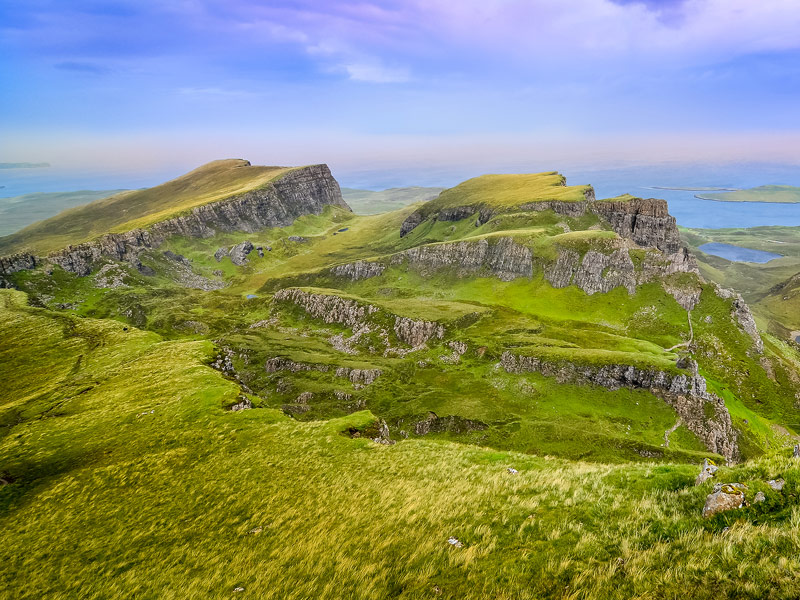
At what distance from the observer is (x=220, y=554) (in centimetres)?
2175

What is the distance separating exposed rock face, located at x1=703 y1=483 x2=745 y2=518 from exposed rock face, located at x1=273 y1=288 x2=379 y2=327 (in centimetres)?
16258

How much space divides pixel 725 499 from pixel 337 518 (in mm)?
20078

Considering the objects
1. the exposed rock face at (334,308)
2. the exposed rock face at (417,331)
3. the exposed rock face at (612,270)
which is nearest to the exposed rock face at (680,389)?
the exposed rock face at (417,331)

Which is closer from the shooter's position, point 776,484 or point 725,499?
point 776,484

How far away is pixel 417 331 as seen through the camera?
162 metres

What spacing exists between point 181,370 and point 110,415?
15141 mm

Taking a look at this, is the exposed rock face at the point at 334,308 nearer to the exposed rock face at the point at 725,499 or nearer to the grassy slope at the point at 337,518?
the grassy slope at the point at 337,518

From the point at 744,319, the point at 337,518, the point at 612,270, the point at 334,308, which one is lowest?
the point at 744,319

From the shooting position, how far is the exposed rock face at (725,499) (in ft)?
42.5

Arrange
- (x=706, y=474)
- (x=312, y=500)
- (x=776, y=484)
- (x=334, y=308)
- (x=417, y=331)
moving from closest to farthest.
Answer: (x=776, y=484), (x=706, y=474), (x=312, y=500), (x=417, y=331), (x=334, y=308)

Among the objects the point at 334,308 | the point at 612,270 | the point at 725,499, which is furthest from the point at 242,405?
the point at 612,270

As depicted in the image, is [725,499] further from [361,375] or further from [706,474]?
[361,375]

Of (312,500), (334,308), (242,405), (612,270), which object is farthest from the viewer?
(334,308)

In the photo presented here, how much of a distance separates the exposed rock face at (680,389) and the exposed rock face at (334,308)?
87979 mm
